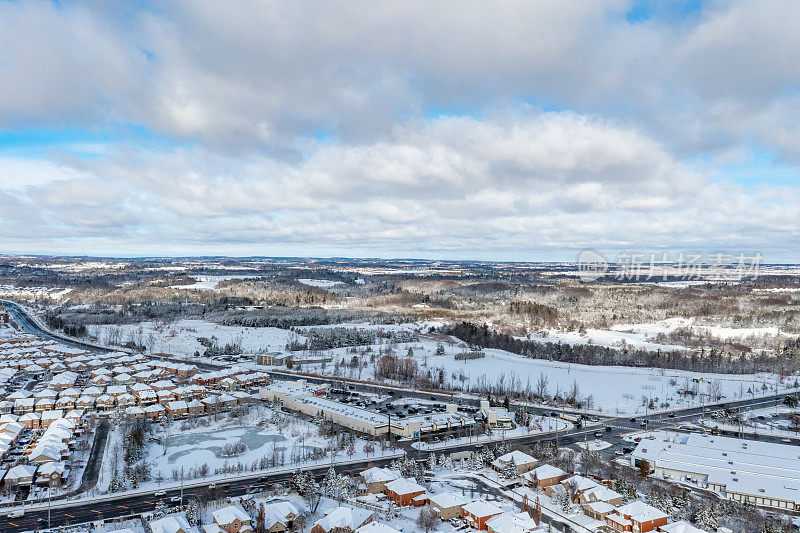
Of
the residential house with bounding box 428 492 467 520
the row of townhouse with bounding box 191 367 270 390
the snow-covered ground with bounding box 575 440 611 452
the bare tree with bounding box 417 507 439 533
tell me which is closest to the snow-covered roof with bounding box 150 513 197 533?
the bare tree with bounding box 417 507 439 533

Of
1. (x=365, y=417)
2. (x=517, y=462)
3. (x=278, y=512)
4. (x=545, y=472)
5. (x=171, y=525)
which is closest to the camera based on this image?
(x=171, y=525)

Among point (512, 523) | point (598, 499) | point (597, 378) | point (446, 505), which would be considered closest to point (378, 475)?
point (446, 505)

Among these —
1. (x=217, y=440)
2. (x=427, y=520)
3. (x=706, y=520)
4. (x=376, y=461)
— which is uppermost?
(x=706, y=520)

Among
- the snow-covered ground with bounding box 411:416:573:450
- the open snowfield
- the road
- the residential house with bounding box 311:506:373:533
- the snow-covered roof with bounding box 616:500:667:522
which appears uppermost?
the snow-covered roof with bounding box 616:500:667:522

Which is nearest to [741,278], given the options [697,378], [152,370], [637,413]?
[697,378]

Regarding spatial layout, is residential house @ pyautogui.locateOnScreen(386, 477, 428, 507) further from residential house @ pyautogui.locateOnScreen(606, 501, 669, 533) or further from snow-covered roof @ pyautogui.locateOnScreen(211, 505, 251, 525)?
residential house @ pyautogui.locateOnScreen(606, 501, 669, 533)

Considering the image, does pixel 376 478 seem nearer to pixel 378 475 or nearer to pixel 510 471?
pixel 378 475

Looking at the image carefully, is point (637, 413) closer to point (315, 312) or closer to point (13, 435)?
point (13, 435)

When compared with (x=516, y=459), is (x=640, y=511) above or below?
above
